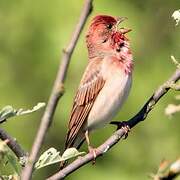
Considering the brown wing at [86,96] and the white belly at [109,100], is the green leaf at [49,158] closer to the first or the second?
the white belly at [109,100]

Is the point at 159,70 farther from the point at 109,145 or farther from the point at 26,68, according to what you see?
the point at 109,145

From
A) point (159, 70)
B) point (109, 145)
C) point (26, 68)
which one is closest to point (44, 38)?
point (26, 68)

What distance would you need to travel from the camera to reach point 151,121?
27.5 feet

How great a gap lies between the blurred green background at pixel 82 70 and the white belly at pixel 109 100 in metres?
2.05

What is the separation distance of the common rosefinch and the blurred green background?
1720 millimetres

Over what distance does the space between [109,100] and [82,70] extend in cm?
246

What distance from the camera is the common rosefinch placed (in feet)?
18.0

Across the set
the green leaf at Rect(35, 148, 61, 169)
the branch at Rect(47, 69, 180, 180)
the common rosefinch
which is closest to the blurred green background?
the common rosefinch

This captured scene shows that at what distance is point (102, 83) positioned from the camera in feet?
18.8

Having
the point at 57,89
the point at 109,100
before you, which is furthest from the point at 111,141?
the point at 109,100

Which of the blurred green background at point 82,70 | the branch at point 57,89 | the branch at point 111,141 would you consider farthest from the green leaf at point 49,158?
the blurred green background at point 82,70

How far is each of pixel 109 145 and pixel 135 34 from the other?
16.7ft

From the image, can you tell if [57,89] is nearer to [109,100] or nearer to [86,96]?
[109,100]

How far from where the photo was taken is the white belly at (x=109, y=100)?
543 centimetres
